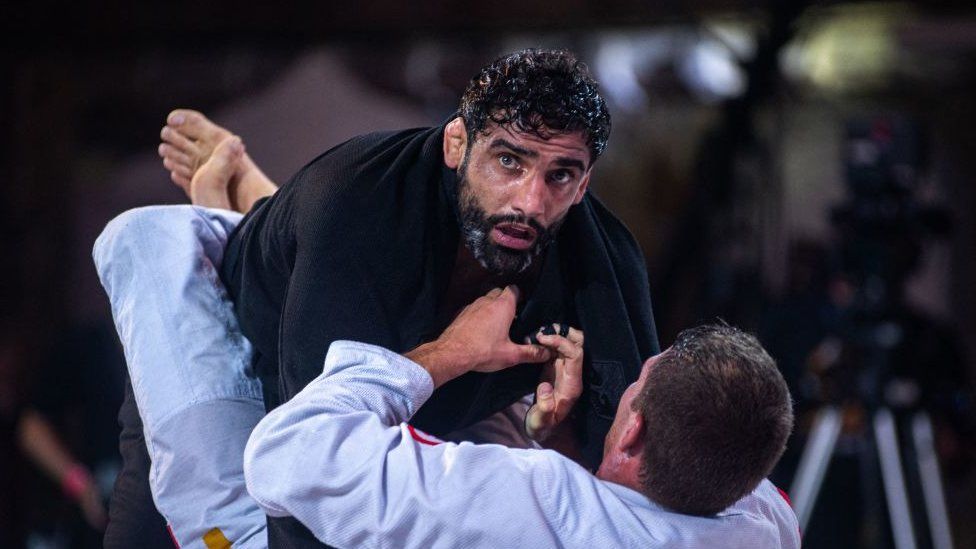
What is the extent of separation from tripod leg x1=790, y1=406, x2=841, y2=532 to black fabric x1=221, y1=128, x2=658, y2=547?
170 cm

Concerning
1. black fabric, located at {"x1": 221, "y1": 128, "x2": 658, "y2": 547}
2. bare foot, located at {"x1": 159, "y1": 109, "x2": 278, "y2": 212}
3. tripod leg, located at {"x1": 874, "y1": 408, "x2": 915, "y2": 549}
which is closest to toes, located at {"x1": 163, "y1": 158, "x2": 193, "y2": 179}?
bare foot, located at {"x1": 159, "y1": 109, "x2": 278, "y2": 212}

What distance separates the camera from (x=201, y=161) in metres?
2.42

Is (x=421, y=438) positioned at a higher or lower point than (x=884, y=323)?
higher

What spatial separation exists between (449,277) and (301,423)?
0.45 m

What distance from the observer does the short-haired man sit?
1.49 metres

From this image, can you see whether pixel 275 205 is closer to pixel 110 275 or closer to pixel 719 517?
pixel 110 275

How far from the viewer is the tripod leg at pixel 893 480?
329 centimetres

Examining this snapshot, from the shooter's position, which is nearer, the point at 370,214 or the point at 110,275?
the point at 370,214

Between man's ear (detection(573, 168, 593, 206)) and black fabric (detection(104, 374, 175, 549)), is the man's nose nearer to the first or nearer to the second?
man's ear (detection(573, 168, 593, 206))

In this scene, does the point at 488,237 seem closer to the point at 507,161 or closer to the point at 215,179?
the point at 507,161

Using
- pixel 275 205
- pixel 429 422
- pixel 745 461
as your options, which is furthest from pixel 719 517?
pixel 275 205

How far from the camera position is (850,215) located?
370 centimetres

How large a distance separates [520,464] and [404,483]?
0.19m

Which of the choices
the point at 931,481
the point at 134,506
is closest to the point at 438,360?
the point at 134,506
